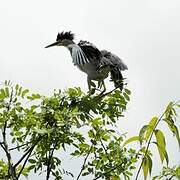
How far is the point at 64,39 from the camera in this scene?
682 cm

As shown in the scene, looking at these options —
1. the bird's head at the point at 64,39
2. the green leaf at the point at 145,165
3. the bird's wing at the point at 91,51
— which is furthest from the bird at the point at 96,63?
the green leaf at the point at 145,165

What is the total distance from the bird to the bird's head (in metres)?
0.76

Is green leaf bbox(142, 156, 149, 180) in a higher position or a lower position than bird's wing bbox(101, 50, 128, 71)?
lower

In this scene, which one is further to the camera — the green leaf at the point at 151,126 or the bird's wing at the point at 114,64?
the bird's wing at the point at 114,64

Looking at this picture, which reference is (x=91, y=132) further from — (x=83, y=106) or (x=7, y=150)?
(x=7, y=150)

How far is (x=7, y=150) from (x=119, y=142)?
1121 mm

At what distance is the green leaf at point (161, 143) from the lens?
2.43m

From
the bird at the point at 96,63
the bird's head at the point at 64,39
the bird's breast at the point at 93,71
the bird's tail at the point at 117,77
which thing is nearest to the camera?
the bird's tail at the point at 117,77

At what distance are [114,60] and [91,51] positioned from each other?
0.97 ft

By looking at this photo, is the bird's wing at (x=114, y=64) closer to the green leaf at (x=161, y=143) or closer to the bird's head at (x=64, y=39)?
the bird's head at (x=64, y=39)

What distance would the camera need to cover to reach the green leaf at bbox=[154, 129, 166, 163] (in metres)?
2.43

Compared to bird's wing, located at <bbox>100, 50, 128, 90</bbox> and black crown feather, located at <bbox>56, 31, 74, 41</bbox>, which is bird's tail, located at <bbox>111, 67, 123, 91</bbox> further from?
black crown feather, located at <bbox>56, 31, 74, 41</bbox>

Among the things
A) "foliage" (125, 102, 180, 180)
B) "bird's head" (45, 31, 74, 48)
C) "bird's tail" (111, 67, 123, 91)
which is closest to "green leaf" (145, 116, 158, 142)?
"foliage" (125, 102, 180, 180)

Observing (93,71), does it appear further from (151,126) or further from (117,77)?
(151,126)
